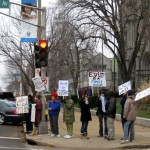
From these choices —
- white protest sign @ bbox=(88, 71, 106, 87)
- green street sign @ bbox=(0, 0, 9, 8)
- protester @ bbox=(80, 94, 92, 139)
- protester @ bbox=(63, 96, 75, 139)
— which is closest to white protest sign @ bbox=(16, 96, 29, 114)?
white protest sign @ bbox=(88, 71, 106, 87)

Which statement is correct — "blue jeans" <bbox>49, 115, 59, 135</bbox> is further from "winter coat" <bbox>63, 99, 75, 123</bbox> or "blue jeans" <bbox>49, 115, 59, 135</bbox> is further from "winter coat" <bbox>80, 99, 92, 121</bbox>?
"winter coat" <bbox>80, 99, 92, 121</bbox>

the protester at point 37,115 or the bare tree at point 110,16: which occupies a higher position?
the bare tree at point 110,16

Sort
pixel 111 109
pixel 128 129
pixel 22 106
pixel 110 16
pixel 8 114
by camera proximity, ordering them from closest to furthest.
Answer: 1. pixel 128 129
2. pixel 111 109
3. pixel 22 106
4. pixel 8 114
5. pixel 110 16

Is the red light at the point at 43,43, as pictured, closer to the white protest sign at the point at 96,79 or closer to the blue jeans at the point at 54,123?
the blue jeans at the point at 54,123

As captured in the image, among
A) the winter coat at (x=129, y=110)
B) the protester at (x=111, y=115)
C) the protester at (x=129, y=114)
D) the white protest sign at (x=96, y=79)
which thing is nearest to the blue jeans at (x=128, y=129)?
the protester at (x=129, y=114)

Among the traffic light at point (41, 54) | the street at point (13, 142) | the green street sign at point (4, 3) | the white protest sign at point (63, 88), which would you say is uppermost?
the green street sign at point (4, 3)

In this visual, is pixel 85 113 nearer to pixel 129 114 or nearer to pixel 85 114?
pixel 85 114

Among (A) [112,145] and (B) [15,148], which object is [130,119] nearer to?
(A) [112,145]

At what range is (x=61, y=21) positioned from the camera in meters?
35.5

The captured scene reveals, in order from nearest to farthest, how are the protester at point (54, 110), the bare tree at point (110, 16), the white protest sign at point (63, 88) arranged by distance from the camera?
1. the protester at point (54, 110)
2. the white protest sign at point (63, 88)
3. the bare tree at point (110, 16)

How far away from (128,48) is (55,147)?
1765 inches

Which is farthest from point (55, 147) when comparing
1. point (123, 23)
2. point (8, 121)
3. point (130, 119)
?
point (123, 23)

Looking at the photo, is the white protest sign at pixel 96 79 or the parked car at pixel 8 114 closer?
the white protest sign at pixel 96 79

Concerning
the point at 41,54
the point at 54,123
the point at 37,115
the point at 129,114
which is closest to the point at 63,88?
the point at 37,115
